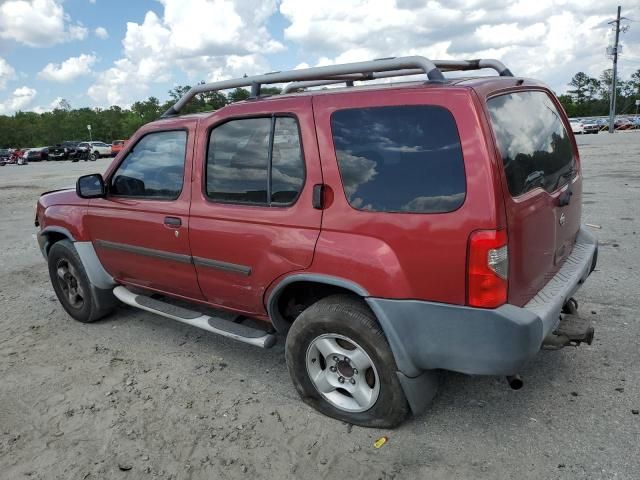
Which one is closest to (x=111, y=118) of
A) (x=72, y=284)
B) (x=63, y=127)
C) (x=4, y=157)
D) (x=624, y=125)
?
(x=63, y=127)

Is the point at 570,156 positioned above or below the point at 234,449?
above

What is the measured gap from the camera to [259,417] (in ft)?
10.3

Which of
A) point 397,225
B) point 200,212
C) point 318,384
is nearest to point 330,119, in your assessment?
point 397,225

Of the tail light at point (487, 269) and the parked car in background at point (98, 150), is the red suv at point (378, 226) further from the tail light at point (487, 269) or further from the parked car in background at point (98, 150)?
the parked car in background at point (98, 150)

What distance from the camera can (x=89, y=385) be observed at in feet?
11.9

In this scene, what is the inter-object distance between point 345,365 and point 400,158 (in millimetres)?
1238

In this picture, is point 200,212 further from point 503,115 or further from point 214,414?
point 503,115

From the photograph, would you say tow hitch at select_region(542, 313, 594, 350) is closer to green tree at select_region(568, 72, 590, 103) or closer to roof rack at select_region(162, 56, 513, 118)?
roof rack at select_region(162, 56, 513, 118)

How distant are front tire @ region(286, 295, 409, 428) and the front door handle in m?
1.16

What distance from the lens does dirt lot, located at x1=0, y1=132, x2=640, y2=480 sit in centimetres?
265

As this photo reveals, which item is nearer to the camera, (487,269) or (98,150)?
(487,269)

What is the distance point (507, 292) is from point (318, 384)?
4.12 ft

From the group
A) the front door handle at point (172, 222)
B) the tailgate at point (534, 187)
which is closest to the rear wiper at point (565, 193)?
the tailgate at point (534, 187)

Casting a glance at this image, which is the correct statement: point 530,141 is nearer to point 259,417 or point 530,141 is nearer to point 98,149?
point 259,417
